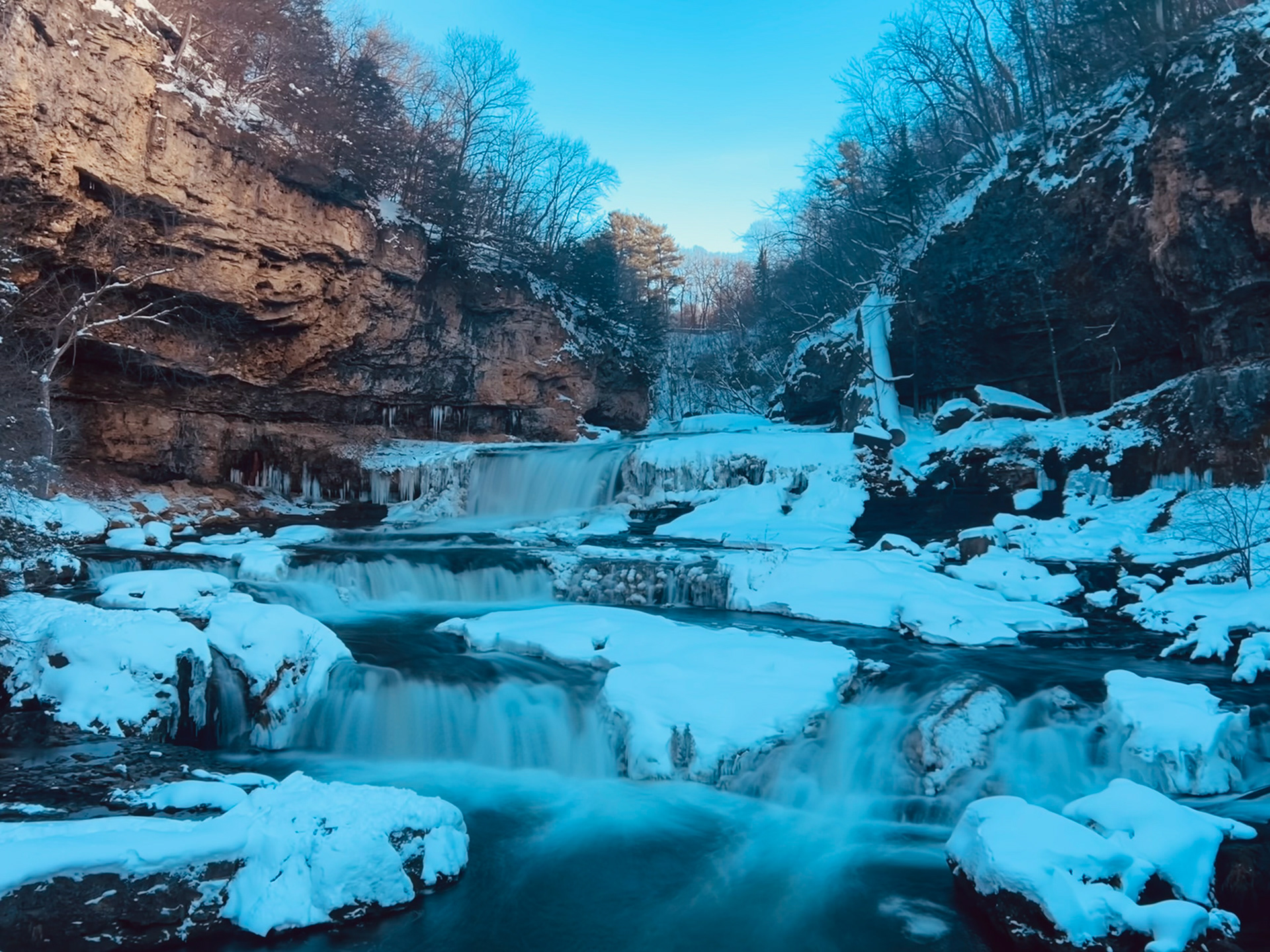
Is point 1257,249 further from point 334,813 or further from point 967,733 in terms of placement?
point 334,813

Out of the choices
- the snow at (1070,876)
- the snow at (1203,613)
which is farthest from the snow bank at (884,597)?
the snow at (1070,876)

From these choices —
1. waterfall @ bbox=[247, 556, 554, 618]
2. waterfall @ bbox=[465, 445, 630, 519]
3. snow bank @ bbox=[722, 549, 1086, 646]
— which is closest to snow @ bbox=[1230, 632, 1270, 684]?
snow bank @ bbox=[722, 549, 1086, 646]

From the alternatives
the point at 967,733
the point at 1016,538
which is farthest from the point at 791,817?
the point at 1016,538

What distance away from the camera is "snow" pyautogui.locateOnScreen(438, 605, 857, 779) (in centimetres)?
650

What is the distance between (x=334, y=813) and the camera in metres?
4.58

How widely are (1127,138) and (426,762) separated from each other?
17105mm

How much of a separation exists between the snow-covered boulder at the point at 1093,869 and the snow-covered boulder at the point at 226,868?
3.12m

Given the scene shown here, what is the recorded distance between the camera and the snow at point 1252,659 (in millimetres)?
7258

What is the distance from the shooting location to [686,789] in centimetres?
630

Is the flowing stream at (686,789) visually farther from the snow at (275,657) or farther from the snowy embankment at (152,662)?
the snowy embankment at (152,662)

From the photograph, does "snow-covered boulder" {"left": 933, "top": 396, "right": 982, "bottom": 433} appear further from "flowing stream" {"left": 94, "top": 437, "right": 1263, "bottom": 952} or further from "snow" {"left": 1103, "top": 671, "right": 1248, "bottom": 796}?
"snow" {"left": 1103, "top": 671, "right": 1248, "bottom": 796}

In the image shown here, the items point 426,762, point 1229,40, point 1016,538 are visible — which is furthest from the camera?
point 1229,40

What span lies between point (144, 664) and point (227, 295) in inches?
478

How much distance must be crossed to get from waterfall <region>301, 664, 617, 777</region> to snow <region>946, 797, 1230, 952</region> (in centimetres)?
305
